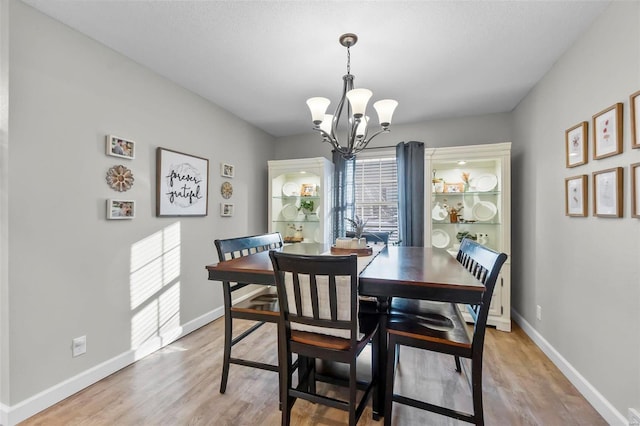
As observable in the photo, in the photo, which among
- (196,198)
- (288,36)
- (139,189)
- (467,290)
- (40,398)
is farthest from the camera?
(196,198)

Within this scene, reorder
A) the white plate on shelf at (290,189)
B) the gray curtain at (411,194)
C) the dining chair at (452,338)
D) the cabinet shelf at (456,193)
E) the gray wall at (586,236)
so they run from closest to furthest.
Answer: the dining chair at (452,338) < the gray wall at (586,236) < the cabinet shelf at (456,193) < the gray curtain at (411,194) < the white plate on shelf at (290,189)

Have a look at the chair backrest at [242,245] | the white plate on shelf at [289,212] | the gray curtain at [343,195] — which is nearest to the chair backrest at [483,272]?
the chair backrest at [242,245]

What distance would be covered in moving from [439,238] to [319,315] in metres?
2.65

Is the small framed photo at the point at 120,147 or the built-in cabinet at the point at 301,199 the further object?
the built-in cabinet at the point at 301,199

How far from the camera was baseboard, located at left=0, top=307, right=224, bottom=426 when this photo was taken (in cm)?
165

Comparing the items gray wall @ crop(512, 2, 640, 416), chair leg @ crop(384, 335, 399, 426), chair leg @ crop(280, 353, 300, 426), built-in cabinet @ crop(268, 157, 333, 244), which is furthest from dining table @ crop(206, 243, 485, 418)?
built-in cabinet @ crop(268, 157, 333, 244)

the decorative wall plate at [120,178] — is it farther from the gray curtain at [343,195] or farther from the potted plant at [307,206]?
the gray curtain at [343,195]

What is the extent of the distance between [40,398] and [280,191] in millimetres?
3088

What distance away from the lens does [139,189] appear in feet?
7.93

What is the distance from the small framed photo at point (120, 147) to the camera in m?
2.14

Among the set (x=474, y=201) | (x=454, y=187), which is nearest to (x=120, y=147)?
(x=454, y=187)

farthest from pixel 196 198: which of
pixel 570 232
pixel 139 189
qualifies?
pixel 570 232

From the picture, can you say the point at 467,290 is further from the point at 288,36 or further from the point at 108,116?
the point at 108,116

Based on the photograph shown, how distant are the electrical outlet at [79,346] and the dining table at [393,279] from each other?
43.4 inches
